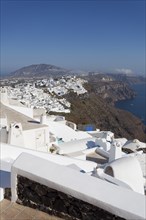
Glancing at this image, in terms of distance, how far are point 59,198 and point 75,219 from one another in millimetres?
321

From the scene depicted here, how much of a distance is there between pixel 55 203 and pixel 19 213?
1.75ft

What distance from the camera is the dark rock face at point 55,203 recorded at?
3568 mm

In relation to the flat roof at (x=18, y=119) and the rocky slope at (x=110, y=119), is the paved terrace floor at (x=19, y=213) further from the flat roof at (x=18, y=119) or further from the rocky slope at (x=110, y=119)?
the rocky slope at (x=110, y=119)

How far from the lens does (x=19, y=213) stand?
4.04 m

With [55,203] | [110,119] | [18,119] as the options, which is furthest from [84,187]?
[110,119]

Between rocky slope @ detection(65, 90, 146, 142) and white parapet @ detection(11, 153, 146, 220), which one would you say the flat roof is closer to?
white parapet @ detection(11, 153, 146, 220)

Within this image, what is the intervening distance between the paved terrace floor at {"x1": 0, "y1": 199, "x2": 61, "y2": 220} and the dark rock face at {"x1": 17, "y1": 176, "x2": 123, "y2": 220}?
60 mm

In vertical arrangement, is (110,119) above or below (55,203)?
below

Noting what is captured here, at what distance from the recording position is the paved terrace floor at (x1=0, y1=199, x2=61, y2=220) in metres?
3.94

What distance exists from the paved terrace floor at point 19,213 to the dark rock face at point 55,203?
0.20 ft

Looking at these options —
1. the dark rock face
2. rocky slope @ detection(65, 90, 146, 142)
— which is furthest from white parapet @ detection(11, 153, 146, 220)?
rocky slope @ detection(65, 90, 146, 142)

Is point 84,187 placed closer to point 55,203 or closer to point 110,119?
point 55,203

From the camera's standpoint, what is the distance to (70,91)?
71688 mm

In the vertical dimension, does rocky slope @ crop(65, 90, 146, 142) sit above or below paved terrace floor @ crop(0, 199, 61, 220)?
below
